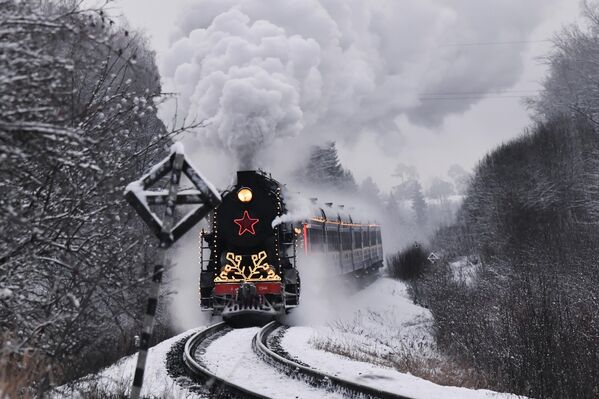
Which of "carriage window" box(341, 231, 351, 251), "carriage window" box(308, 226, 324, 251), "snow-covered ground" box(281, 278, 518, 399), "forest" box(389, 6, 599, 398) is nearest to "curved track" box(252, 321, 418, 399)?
"snow-covered ground" box(281, 278, 518, 399)

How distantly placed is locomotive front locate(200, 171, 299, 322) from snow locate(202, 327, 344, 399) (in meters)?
1.54

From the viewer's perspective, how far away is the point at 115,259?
4.64 metres


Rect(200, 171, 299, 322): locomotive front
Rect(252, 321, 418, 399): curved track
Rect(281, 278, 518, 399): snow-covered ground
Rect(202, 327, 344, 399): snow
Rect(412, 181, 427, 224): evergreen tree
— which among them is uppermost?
Rect(412, 181, 427, 224): evergreen tree

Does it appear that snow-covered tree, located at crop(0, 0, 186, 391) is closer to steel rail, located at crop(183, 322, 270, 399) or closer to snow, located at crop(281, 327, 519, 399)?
steel rail, located at crop(183, 322, 270, 399)

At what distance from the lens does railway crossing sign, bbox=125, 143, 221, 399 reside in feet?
13.1

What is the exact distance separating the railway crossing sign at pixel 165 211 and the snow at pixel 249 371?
2799 millimetres

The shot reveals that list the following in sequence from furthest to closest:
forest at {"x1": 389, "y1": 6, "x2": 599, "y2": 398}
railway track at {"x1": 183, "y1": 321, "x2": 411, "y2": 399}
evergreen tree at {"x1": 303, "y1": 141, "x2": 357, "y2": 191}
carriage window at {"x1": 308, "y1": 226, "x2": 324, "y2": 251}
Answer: evergreen tree at {"x1": 303, "y1": 141, "x2": 357, "y2": 191}, carriage window at {"x1": 308, "y1": 226, "x2": 324, "y2": 251}, forest at {"x1": 389, "y1": 6, "x2": 599, "y2": 398}, railway track at {"x1": 183, "y1": 321, "x2": 411, "y2": 399}

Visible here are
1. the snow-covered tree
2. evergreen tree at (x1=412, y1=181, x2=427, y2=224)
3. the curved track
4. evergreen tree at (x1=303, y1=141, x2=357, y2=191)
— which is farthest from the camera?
evergreen tree at (x1=412, y1=181, x2=427, y2=224)

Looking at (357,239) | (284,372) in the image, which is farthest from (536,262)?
(284,372)

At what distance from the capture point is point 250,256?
42.9 feet

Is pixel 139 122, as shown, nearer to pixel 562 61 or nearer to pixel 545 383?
pixel 545 383

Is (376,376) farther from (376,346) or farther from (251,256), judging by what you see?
(251,256)

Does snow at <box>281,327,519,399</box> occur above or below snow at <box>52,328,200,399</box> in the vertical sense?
below

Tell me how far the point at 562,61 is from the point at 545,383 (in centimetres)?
3176
